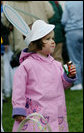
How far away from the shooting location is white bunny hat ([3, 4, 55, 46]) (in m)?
3.21

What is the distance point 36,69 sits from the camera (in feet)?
10.9

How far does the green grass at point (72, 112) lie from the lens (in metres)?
5.03

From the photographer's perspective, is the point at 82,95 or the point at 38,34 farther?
the point at 82,95

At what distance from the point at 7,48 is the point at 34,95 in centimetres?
415

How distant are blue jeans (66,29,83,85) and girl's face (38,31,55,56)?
4.16m

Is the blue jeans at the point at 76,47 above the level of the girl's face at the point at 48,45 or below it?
below

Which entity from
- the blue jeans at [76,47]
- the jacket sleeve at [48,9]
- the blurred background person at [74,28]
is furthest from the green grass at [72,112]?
the jacket sleeve at [48,9]

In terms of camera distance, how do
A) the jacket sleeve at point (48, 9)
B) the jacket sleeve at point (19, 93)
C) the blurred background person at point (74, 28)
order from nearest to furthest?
the jacket sleeve at point (19, 93) → the jacket sleeve at point (48, 9) → the blurred background person at point (74, 28)

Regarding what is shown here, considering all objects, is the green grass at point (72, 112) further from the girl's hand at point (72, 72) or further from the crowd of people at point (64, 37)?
the girl's hand at point (72, 72)

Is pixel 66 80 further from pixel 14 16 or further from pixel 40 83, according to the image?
pixel 14 16

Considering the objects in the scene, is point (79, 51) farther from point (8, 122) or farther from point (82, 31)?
point (8, 122)

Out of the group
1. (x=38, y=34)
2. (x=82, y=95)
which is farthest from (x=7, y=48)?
(x=38, y=34)

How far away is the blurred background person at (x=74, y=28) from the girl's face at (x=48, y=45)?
4093 millimetres

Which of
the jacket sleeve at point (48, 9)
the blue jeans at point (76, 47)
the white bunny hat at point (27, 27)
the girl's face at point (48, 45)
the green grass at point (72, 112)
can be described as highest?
→ the white bunny hat at point (27, 27)
